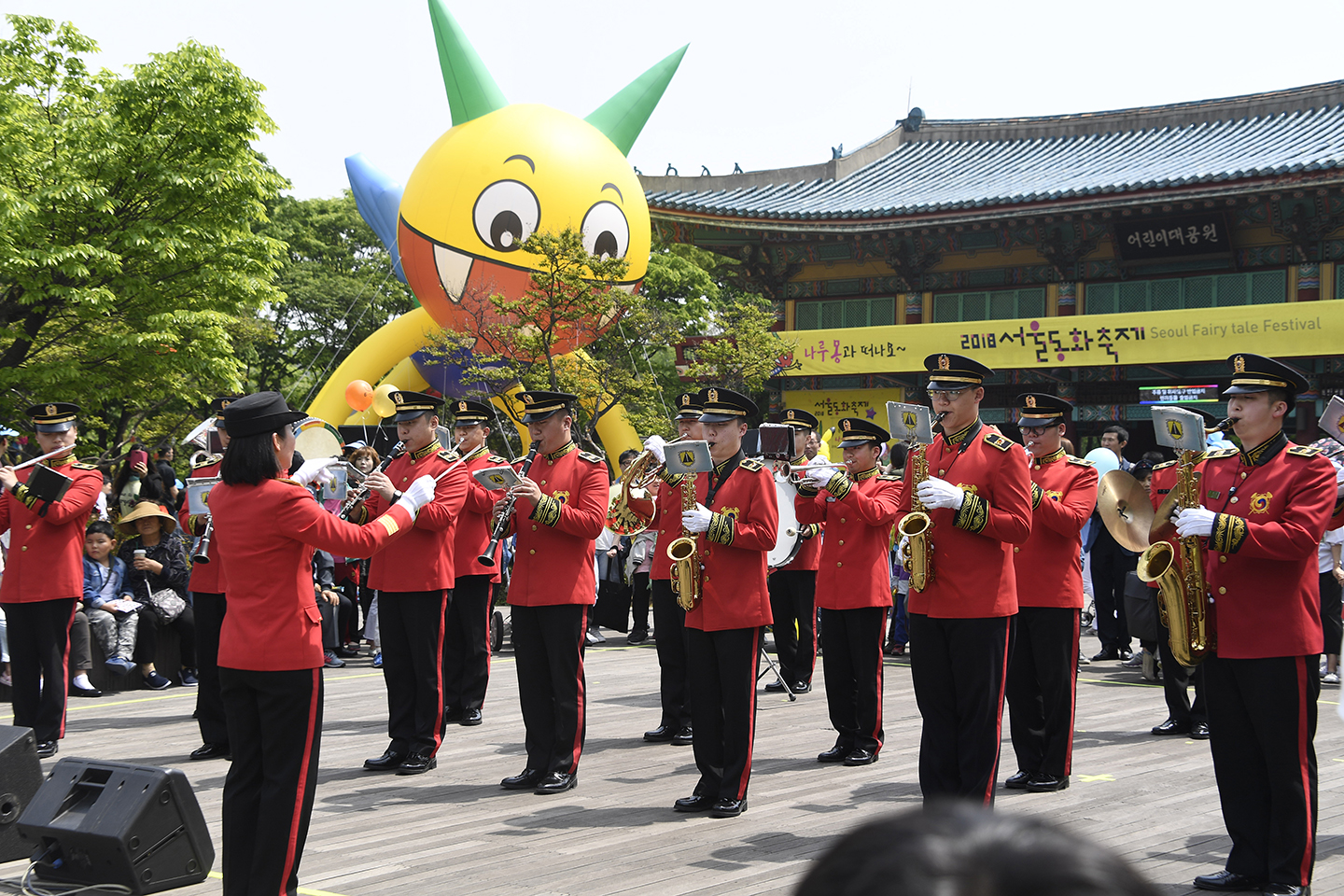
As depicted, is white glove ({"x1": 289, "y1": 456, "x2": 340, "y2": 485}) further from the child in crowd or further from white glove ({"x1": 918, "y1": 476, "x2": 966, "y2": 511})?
the child in crowd

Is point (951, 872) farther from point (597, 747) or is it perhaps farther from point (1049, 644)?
point (597, 747)

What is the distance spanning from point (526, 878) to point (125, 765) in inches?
65.0

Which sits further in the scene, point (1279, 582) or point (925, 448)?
point (925, 448)

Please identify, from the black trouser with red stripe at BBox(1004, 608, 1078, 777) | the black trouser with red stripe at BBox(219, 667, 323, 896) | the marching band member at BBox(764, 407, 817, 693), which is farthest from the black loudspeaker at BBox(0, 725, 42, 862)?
the marching band member at BBox(764, 407, 817, 693)

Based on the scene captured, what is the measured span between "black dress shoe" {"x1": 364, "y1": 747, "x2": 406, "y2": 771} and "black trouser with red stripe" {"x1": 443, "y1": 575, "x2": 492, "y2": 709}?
1.59 metres

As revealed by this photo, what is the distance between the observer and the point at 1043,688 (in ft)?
22.0

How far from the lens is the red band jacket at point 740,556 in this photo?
6094 millimetres

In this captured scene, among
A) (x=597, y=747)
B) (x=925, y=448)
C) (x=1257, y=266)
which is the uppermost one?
(x=1257, y=266)

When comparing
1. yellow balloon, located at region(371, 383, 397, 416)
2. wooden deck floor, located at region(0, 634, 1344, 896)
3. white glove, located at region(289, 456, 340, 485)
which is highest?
yellow balloon, located at region(371, 383, 397, 416)

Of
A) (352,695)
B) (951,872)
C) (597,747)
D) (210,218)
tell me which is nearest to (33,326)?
(210,218)

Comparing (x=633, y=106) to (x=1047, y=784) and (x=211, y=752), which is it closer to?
(x=211, y=752)

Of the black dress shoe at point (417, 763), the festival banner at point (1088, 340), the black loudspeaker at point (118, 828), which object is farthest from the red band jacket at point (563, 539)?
the festival banner at point (1088, 340)

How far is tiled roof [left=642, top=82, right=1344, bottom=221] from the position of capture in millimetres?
21266

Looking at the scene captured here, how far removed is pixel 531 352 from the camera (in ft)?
61.7
